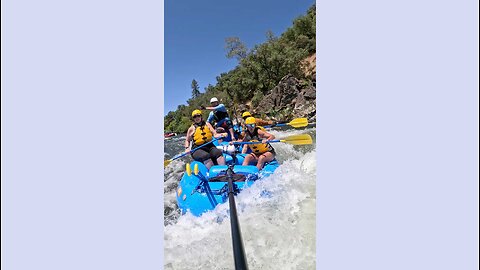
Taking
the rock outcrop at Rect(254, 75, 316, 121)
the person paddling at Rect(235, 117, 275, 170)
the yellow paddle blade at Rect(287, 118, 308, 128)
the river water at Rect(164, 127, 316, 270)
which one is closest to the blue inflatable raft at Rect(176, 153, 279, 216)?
the river water at Rect(164, 127, 316, 270)

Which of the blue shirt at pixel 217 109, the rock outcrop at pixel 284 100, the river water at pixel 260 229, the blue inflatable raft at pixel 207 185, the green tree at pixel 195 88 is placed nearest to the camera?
the river water at pixel 260 229

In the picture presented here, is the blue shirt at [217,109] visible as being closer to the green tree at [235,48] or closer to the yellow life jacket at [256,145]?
the yellow life jacket at [256,145]

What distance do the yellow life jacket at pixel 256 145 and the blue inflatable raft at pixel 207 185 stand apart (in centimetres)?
31

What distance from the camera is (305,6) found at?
53.5 inches

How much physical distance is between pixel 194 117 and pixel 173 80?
542 mm

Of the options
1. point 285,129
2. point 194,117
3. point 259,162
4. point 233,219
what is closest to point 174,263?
point 233,219

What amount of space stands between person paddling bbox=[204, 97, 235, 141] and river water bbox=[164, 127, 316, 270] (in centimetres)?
79

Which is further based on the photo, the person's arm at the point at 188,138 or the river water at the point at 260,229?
the person's arm at the point at 188,138

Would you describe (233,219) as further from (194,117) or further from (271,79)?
(271,79)

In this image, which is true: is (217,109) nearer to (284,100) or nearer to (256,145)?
(256,145)

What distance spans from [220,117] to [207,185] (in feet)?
2.79

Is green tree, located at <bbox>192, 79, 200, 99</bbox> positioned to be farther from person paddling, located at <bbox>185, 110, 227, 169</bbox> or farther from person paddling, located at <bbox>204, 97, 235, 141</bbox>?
person paddling, located at <bbox>204, 97, 235, 141</bbox>

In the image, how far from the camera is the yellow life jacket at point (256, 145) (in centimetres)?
179

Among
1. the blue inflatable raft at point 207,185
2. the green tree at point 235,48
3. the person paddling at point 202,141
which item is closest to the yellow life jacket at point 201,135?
the person paddling at point 202,141
